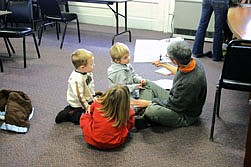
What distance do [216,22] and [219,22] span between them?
1.5 inches

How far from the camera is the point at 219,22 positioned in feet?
13.8

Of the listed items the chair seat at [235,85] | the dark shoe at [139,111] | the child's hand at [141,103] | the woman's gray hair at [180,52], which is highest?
the woman's gray hair at [180,52]

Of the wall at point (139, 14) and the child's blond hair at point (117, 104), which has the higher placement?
the wall at point (139, 14)

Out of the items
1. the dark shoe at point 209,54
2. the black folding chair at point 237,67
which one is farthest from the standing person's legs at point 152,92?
the dark shoe at point 209,54

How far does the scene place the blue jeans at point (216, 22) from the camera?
4102 mm

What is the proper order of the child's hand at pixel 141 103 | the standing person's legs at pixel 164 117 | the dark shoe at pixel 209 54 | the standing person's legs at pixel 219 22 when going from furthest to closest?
1. the dark shoe at pixel 209 54
2. the standing person's legs at pixel 219 22
3. the child's hand at pixel 141 103
4. the standing person's legs at pixel 164 117

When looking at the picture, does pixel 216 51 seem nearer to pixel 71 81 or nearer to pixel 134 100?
pixel 134 100

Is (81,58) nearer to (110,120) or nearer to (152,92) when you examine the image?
A: (110,120)

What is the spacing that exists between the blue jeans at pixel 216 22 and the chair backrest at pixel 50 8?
190 cm

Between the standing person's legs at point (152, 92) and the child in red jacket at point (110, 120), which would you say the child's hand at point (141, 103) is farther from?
the child in red jacket at point (110, 120)

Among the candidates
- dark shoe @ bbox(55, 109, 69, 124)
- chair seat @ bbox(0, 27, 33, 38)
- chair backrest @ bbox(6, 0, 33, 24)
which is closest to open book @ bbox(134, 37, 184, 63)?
dark shoe @ bbox(55, 109, 69, 124)

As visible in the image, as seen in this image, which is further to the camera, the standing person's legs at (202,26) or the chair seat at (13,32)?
the standing person's legs at (202,26)

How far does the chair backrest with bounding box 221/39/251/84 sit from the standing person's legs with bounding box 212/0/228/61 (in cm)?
182

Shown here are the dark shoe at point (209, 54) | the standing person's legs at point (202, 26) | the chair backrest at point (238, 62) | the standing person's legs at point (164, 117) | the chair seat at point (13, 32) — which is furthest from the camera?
the dark shoe at point (209, 54)
